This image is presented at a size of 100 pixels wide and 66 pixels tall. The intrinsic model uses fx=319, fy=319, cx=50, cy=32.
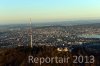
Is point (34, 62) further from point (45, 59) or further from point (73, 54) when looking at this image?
point (73, 54)

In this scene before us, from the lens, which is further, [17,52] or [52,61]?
[17,52]

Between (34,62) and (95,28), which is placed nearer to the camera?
(34,62)

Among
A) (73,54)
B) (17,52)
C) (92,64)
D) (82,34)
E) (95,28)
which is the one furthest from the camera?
(95,28)

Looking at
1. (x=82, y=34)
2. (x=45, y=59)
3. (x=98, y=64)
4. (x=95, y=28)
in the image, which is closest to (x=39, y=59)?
(x=45, y=59)

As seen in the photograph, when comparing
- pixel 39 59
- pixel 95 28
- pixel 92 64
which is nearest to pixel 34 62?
pixel 39 59

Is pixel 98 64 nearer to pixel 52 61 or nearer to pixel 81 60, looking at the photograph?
pixel 81 60

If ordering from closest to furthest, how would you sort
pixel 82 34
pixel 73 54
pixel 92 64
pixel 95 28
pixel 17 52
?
pixel 92 64 → pixel 73 54 → pixel 17 52 → pixel 82 34 → pixel 95 28

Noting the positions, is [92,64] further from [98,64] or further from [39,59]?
[39,59]

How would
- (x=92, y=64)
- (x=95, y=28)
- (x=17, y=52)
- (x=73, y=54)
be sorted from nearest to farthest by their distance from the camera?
(x=92, y=64) < (x=73, y=54) < (x=17, y=52) < (x=95, y=28)

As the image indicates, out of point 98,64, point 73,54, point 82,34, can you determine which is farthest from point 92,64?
point 82,34
